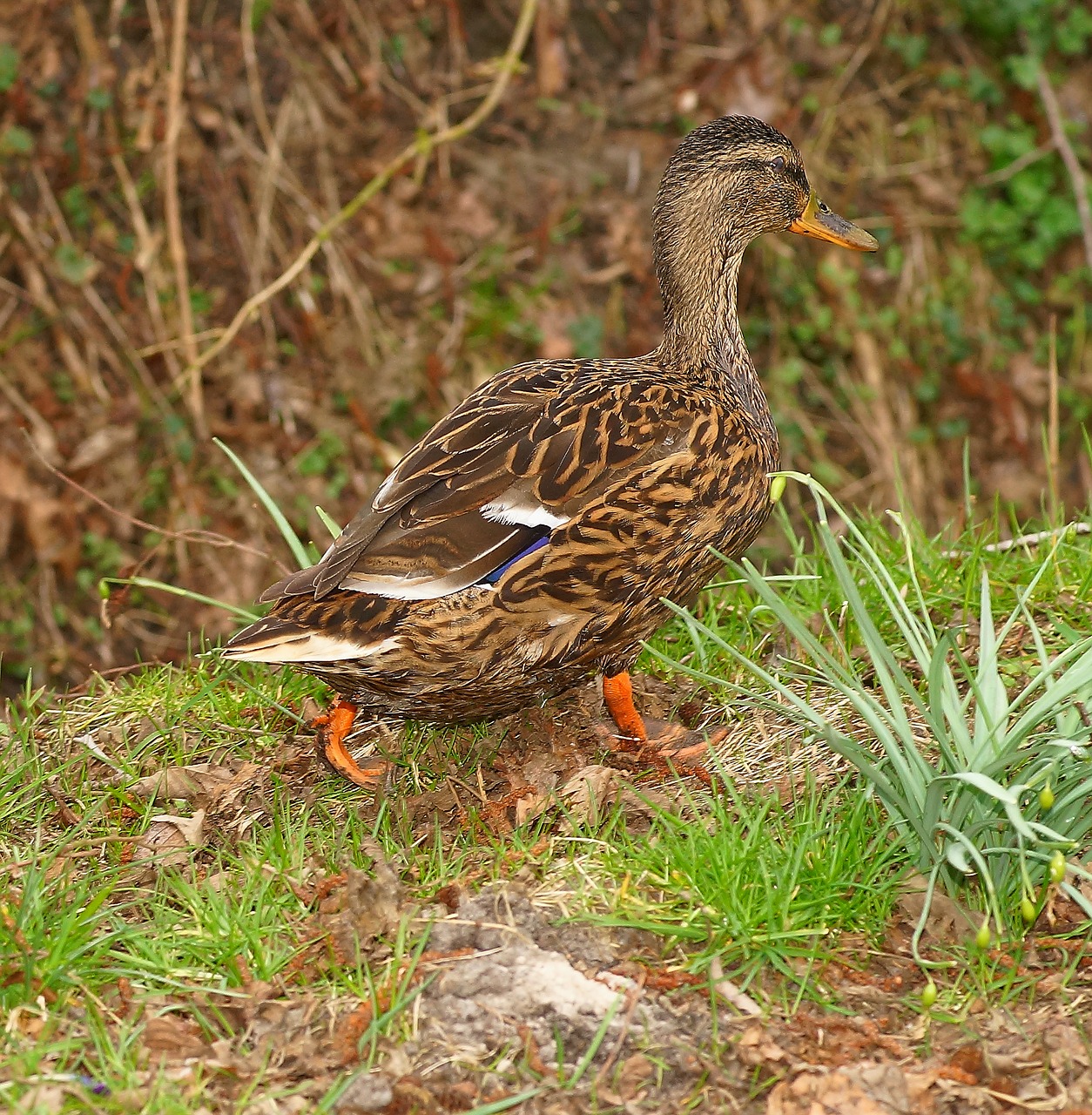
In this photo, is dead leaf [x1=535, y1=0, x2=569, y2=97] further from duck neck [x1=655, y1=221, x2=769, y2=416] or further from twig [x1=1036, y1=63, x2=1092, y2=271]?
duck neck [x1=655, y1=221, x2=769, y2=416]

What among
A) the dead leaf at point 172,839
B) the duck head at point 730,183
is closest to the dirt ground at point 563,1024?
the dead leaf at point 172,839

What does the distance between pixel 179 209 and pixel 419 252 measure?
1.13m

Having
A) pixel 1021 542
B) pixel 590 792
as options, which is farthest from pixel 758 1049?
pixel 1021 542

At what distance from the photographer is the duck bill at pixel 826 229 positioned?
4.31 metres

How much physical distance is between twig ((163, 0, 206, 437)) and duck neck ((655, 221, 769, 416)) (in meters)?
2.91

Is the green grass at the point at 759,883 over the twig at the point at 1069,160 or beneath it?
beneath

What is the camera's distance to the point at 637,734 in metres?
3.55

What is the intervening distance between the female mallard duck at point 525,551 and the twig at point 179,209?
3126 millimetres

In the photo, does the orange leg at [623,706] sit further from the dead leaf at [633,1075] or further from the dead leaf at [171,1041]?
the dead leaf at [171,1041]

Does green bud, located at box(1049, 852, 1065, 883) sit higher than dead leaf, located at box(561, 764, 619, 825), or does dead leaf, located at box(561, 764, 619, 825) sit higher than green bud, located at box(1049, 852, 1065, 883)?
A: green bud, located at box(1049, 852, 1065, 883)

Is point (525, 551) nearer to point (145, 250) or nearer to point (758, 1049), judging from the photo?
point (758, 1049)

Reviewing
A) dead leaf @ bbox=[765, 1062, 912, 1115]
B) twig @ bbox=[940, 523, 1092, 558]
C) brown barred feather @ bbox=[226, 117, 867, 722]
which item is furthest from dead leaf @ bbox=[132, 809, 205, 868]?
twig @ bbox=[940, 523, 1092, 558]

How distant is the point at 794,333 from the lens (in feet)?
23.2

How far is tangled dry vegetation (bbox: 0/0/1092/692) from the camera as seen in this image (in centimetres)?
640
